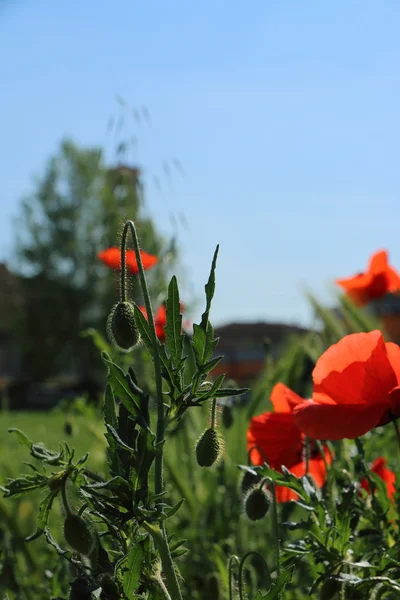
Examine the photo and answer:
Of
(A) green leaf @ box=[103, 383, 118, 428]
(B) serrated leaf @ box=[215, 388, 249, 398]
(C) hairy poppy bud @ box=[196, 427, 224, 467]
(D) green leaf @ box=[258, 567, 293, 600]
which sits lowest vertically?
(D) green leaf @ box=[258, 567, 293, 600]

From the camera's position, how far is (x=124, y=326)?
0.83 metres

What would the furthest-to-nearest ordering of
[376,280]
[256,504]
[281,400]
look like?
[376,280], [281,400], [256,504]

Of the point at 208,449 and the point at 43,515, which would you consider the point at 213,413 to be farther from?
the point at 43,515

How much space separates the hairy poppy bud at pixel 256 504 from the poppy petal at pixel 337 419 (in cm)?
16

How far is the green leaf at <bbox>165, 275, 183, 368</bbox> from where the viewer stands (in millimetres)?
759


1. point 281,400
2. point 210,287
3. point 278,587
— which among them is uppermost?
point 210,287

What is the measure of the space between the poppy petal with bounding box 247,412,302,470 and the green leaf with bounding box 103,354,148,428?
0.39 metres

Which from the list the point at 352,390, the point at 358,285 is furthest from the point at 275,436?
the point at 358,285

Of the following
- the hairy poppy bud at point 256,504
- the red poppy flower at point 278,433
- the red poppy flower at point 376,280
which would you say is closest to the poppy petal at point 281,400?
the red poppy flower at point 278,433

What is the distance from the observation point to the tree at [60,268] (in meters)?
24.8

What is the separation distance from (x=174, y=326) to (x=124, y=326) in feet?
0.28

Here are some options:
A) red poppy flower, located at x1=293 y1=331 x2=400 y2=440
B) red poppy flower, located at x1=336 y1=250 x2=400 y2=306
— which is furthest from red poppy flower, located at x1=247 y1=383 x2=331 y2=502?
red poppy flower, located at x1=336 y1=250 x2=400 y2=306

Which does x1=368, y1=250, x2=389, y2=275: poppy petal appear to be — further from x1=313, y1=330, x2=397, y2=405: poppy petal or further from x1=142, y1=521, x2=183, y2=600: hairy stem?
x1=142, y1=521, x2=183, y2=600: hairy stem

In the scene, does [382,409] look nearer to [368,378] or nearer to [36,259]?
[368,378]
